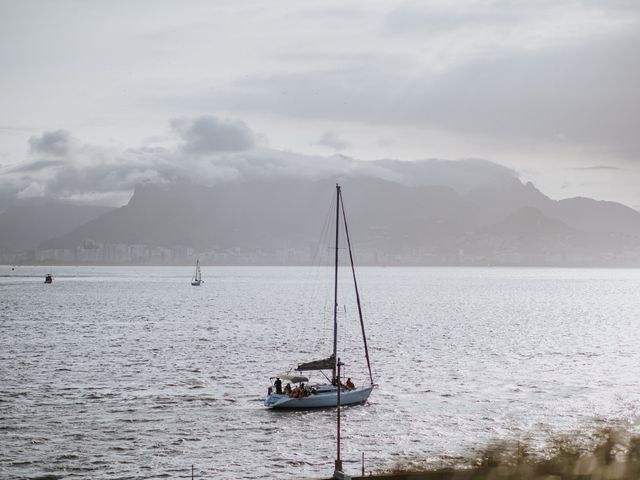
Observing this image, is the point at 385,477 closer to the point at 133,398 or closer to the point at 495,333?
A: the point at 133,398

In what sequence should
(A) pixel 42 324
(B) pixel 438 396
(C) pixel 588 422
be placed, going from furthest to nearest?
(A) pixel 42 324 < (B) pixel 438 396 < (C) pixel 588 422

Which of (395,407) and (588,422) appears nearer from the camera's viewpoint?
(588,422)

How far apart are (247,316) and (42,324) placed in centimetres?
4776

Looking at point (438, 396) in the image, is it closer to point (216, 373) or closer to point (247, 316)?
point (216, 373)

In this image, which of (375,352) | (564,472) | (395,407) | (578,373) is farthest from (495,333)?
(564,472)

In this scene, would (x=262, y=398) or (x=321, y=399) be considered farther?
(x=262, y=398)

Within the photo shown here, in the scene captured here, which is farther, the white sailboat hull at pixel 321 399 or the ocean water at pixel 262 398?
the white sailboat hull at pixel 321 399

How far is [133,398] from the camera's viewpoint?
76750 mm

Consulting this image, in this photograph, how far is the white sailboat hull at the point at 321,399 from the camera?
71.6 m

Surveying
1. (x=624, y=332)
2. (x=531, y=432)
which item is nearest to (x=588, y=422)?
(x=531, y=432)

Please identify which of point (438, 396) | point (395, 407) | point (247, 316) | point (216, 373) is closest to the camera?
point (395, 407)

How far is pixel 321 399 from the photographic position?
239 feet

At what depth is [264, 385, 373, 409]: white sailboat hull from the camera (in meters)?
71.6

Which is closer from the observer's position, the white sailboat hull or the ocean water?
the ocean water
